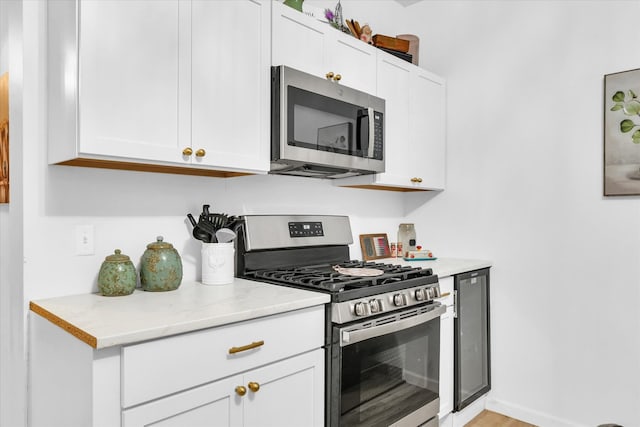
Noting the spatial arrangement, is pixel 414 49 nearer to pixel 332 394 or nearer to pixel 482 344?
pixel 482 344

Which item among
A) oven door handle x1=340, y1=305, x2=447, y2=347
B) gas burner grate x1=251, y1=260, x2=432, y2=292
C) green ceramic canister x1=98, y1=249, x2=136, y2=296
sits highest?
green ceramic canister x1=98, y1=249, x2=136, y2=296

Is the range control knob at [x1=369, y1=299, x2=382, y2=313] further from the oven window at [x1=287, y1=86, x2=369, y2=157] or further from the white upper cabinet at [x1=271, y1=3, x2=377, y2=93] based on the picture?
the white upper cabinet at [x1=271, y1=3, x2=377, y2=93]

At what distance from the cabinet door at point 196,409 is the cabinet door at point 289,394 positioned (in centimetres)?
6

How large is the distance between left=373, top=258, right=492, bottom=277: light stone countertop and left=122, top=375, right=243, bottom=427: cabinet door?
1.32 metres

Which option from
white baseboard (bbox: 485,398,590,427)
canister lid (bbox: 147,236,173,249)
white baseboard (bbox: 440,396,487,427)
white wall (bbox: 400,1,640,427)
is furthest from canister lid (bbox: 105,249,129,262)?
white baseboard (bbox: 485,398,590,427)

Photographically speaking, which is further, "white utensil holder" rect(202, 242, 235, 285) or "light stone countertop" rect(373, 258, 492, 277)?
"light stone countertop" rect(373, 258, 492, 277)

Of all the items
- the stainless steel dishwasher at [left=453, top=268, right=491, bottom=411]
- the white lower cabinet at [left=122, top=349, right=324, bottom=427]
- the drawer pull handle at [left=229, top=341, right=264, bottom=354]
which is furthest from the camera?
the stainless steel dishwasher at [left=453, top=268, right=491, bottom=411]

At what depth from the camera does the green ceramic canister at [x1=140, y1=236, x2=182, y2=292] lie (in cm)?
165

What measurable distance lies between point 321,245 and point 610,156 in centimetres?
164

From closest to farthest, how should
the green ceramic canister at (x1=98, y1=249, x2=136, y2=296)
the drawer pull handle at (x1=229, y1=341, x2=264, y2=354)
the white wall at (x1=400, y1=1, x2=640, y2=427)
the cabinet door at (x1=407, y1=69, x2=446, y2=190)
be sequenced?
the drawer pull handle at (x1=229, y1=341, x2=264, y2=354) < the green ceramic canister at (x1=98, y1=249, x2=136, y2=296) < the white wall at (x1=400, y1=1, x2=640, y2=427) < the cabinet door at (x1=407, y1=69, x2=446, y2=190)

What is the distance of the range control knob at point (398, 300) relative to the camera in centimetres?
186

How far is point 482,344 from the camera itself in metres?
2.70

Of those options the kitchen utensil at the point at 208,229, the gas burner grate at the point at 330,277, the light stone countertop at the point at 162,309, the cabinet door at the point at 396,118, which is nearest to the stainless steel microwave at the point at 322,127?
the cabinet door at the point at 396,118

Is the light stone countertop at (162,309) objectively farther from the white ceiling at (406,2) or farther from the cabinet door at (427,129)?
the white ceiling at (406,2)
